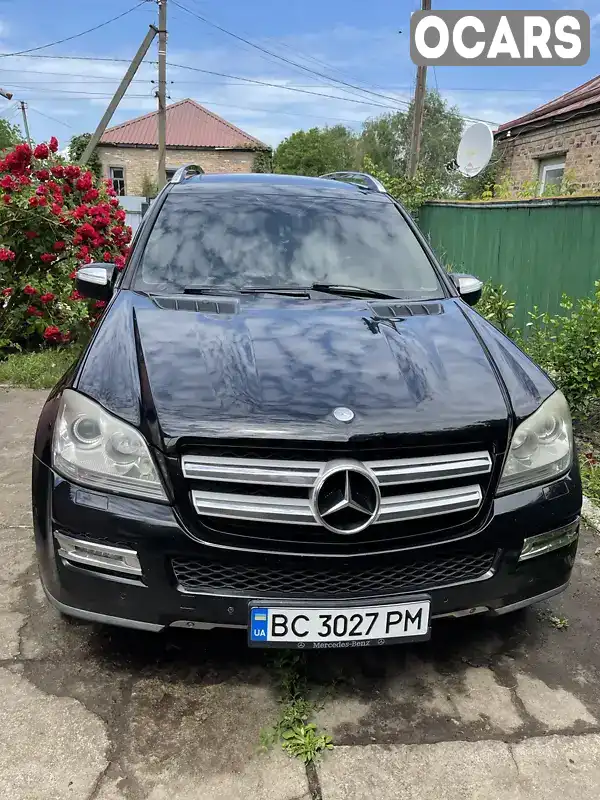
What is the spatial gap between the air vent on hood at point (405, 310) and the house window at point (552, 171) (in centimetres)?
1040

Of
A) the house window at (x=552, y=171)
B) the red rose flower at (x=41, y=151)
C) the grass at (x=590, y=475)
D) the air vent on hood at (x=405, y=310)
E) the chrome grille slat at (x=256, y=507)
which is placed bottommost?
the grass at (x=590, y=475)

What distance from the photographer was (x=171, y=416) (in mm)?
2139

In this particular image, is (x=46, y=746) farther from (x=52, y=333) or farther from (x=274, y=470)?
(x=52, y=333)

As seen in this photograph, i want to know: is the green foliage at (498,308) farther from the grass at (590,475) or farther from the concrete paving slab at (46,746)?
the concrete paving slab at (46,746)

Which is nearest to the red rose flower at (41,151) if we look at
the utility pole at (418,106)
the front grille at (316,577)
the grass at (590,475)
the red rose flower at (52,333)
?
the red rose flower at (52,333)

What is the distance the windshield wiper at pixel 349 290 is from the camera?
10.7 ft

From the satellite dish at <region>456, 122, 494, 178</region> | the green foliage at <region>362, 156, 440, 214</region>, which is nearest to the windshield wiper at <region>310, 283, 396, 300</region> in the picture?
the satellite dish at <region>456, 122, 494, 178</region>

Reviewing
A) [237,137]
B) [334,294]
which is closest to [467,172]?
[334,294]

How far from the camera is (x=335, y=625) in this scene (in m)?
2.14

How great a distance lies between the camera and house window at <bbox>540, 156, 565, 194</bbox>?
12.6m

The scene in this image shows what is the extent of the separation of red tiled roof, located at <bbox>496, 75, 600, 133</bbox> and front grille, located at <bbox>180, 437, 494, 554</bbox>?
35.7 ft

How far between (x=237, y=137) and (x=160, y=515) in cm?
4433

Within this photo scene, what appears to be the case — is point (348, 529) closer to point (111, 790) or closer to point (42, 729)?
point (111, 790)

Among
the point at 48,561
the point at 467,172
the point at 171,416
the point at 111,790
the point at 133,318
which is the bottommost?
the point at 111,790
